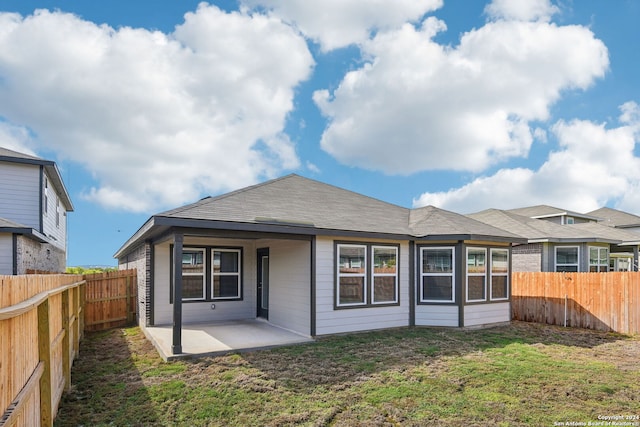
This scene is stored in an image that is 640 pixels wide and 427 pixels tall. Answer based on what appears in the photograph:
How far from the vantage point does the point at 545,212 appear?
77.8 feet

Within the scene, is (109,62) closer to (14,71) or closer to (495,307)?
(14,71)

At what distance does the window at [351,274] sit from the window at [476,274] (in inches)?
120

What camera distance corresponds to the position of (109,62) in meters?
9.78

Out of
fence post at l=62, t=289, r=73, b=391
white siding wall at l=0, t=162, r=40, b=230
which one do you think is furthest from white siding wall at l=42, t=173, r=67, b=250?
fence post at l=62, t=289, r=73, b=391

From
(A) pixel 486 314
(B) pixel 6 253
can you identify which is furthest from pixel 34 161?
(A) pixel 486 314

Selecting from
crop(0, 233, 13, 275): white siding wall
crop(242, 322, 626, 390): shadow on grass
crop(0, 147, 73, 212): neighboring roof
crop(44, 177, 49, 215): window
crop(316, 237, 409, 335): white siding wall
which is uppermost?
crop(0, 147, 73, 212): neighboring roof

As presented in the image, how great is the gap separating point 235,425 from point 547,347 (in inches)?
290

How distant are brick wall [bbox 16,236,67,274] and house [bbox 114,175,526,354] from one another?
302cm

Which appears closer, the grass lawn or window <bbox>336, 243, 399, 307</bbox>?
the grass lawn

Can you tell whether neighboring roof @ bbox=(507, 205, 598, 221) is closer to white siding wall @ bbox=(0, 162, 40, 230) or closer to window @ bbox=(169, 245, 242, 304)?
window @ bbox=(169, 245, 242, 304)

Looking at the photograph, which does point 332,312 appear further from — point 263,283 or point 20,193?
point 20,193

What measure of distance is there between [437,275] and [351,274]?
2.60 m

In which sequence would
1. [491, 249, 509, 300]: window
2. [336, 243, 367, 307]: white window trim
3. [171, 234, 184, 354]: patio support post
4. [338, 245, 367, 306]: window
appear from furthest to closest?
[491, 249, 509, 300]: window, [338, 245, 367, 306]: window, [336, 243, 367, 307]: white window trim, [171, 234, 184, 354]: patio support post

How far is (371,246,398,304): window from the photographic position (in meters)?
9.94
